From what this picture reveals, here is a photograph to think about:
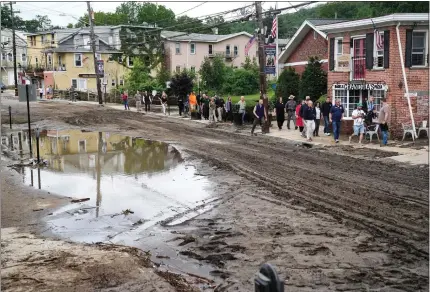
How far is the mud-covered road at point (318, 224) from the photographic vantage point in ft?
23.4

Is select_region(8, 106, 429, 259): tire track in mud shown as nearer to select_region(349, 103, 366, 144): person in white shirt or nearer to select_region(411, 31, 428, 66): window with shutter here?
select_region(349, 103, 366, 144): person in white shirt

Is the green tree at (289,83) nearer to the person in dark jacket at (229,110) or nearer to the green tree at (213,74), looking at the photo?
the person in dark jacket at (229,110)

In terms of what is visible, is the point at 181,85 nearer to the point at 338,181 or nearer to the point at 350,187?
the point at 338,181

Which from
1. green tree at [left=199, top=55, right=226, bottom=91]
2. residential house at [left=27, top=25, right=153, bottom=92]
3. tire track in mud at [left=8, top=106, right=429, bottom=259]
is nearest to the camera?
tire track in mud at [left=8, top=106, right=429, bottom=259]

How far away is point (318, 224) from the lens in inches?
373

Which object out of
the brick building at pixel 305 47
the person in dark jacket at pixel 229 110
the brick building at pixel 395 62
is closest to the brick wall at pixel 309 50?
the brick building at pixel 305 47

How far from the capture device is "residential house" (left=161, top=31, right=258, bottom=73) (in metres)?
60.8

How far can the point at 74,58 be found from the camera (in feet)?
206

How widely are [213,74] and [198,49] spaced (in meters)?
10.5

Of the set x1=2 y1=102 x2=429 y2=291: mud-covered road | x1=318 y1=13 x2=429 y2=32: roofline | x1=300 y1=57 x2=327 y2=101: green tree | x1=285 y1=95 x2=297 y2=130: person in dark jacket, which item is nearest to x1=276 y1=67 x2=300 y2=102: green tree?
x1=300 y1=57 x2=327 y2=101: green tree

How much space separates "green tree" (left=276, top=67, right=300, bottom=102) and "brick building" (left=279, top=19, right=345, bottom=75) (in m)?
1.24

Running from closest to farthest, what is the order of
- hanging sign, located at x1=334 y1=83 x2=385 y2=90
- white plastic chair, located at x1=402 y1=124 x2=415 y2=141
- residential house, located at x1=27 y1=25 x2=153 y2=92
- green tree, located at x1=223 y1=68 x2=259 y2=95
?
1. white plastic chair, located at x1=402 y1=124 x2=415 y2=141
2. hanging sign, located at x1=334 y1=83 x2=385 y2=90
3. green tree, located at x1=223 y1=68 x2=259 y2=95
4. residential house, located at x1=27 y1=25 x2=153 y2=92

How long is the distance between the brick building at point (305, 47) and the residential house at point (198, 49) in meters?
24.8

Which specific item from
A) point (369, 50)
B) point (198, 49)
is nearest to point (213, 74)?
point (198, 49)
